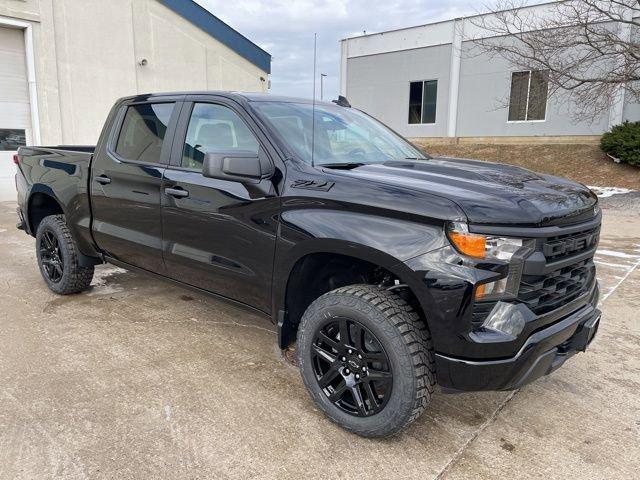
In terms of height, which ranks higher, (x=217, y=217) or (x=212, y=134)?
(x=212, y=134)

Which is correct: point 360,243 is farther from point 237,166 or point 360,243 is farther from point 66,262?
point 66,262

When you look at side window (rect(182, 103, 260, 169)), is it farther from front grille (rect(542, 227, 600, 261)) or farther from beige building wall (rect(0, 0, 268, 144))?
beige building wall (rect(0, 0, 268, 144))

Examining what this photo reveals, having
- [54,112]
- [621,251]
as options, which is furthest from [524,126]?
[54,112]

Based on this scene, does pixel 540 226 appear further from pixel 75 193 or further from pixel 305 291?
pixel 75 193

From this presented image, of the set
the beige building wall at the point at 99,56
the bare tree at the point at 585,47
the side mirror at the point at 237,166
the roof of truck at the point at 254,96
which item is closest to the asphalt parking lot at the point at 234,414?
the side mirror at the point at 237,166

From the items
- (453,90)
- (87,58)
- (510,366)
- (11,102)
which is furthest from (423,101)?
(510,366)

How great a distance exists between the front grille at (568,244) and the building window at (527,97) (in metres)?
16.6

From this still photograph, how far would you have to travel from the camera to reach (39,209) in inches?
205

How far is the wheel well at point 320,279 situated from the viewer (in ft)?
9.08

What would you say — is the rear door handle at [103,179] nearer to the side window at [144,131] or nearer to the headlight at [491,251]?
the side window at [144,131]

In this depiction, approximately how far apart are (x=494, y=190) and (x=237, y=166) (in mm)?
1365

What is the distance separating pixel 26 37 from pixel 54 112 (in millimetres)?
1705

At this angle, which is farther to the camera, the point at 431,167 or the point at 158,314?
the point at 158,314

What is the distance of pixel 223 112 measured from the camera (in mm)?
3400
